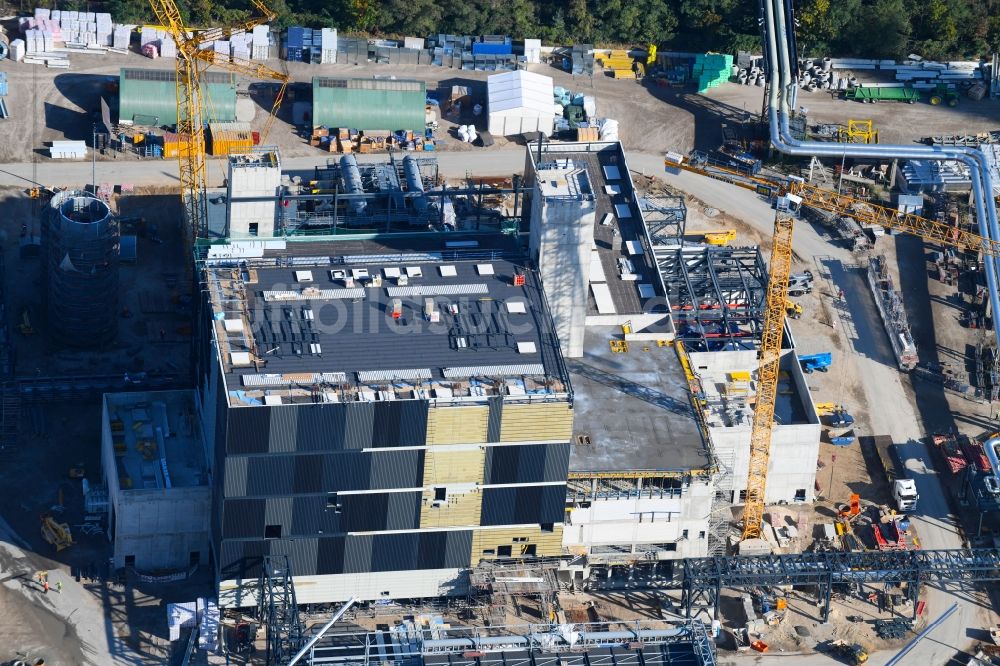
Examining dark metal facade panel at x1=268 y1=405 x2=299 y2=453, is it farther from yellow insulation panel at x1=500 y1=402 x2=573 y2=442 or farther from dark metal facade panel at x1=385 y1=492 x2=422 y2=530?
yellow insulation panel at x1=500 y1=402 x2=573 y2=442

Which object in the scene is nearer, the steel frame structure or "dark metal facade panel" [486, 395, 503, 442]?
the steel frame structure

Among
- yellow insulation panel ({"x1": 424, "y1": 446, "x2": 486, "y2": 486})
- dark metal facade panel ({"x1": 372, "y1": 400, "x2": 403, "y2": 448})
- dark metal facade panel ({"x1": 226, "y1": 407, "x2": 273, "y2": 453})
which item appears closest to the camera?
dark metal facade panel ({"x1": 226, "y1": 407, "x2": 273, "y2": 453})

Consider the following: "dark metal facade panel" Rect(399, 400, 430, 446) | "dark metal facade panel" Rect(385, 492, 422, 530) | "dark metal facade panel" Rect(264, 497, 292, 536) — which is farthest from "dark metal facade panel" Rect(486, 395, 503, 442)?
"dark metal facade panel" Rect(264, 497, 292, 536)

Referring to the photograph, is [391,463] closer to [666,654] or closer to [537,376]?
[537,376]

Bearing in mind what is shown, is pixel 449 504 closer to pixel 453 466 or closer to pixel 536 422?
pixel 453 466

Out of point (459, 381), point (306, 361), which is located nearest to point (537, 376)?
point (459, 381)

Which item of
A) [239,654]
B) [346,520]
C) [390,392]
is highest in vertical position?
[390,392]
